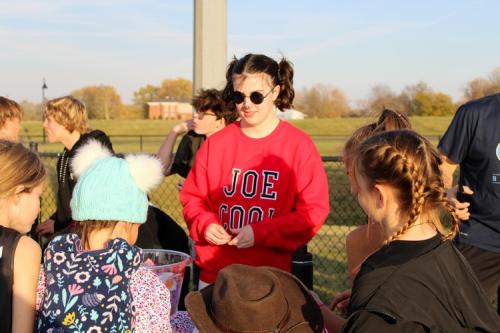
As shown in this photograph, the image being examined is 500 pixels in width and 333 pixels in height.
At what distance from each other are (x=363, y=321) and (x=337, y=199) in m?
9.90

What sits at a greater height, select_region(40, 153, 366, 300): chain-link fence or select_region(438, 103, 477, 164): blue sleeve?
select_region(438, 103, 477, 164): blue sleeve

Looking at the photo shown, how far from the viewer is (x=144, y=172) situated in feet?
7.58

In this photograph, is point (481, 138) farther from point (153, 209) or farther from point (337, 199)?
point (337, 199)

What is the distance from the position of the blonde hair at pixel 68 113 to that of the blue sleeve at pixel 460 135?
99.2 inches

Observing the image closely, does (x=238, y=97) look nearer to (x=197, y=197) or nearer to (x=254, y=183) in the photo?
(x=254, y=183)

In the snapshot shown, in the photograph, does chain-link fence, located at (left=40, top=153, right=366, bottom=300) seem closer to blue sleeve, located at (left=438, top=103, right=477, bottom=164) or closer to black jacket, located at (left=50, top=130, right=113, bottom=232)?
black jacket, located at (left=50, top=130, right=113, bottom=232)

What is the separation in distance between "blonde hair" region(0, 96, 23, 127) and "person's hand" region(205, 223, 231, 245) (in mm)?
2199

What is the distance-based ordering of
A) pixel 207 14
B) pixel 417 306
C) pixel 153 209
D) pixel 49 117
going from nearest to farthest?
1. pixel 417 306
2. pixel 153 209
3. pixel 49 117
4. pixel 207 14

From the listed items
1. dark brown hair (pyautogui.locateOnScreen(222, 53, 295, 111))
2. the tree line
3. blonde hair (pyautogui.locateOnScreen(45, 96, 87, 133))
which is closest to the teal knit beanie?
dark brown hair (pyautogui.locateOnScreen(222, 53, 295, 111))

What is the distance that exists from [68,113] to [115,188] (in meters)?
2.27

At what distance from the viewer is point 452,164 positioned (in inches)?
147

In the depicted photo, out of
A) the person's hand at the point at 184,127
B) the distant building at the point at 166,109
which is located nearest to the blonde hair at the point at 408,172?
the person's hand at the point at 184,127

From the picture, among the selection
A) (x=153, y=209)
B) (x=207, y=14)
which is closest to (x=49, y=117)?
(x=153, y=209)

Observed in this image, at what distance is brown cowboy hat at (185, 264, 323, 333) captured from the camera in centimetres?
182
